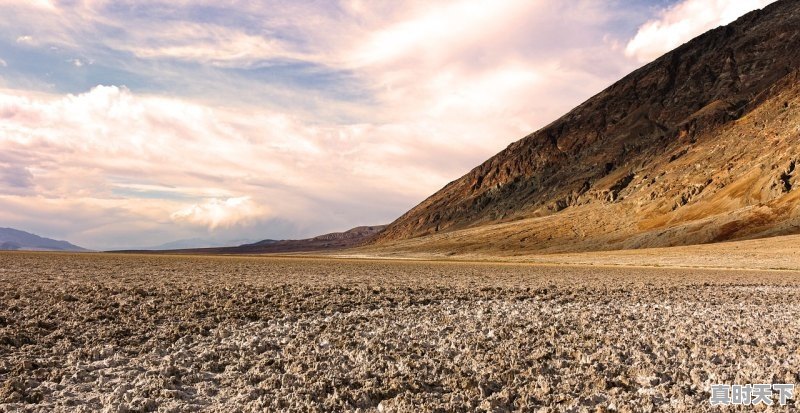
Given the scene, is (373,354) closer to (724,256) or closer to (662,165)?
(724,256)

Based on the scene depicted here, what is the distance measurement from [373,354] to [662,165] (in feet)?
458

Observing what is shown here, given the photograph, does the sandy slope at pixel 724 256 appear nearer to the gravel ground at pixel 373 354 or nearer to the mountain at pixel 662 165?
the mountain at pixel 662 165

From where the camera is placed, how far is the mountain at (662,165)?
9606 centimetres

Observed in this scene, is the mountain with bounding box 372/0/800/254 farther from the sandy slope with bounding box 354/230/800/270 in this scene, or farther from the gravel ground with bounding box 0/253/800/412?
the gravel ground with bounding box 0/253/800/412

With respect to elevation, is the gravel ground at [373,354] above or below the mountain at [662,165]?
below

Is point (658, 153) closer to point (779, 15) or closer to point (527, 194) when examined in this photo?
point (527, 194)

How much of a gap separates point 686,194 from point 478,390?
116 meters

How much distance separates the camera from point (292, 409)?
7.79 metres

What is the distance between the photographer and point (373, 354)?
11.2 metres

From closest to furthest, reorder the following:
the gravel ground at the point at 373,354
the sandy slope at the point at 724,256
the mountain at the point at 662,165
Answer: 1. the gravel ground at the point at 373,354
2. the sandy slope at the point at 724,256
3. the mountain at the point at 662,165

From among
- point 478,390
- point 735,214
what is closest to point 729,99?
point 735,214

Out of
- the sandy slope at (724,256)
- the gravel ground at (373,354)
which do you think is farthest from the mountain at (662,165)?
the gravel ground at (373,354)

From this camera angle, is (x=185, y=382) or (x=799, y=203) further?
(x=799, y=203)

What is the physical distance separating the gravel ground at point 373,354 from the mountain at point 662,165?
3288 inches
